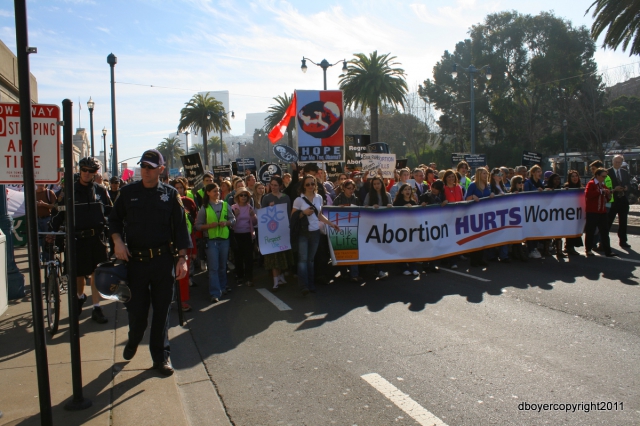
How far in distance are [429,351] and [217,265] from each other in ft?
12.6

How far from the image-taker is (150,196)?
189 inches

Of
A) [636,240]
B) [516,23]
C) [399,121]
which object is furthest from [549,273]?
[399,121]

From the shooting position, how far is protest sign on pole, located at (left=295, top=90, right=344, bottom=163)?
45.9 ft

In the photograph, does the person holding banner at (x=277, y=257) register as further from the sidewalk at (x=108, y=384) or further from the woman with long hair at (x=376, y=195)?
the sidewalk at (x=108, y=384)

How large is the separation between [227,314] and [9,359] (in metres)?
2.66

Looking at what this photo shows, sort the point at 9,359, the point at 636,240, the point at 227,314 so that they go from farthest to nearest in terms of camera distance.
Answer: the point at 636,240, the point at 227,314, the point at 9,359

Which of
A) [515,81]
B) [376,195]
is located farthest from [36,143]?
[515,81]

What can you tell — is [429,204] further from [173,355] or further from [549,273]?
[173,355]

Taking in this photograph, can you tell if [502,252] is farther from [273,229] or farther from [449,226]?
[273,229]

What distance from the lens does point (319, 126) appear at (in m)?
14.2

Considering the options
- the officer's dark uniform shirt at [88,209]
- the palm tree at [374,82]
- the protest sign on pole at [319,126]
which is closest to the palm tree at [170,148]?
the palm tree at [374,82]

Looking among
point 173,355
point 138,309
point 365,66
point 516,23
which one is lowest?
point 173,355

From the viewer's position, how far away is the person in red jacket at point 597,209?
1088 centimetres

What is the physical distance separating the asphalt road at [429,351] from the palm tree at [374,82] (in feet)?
93.4
